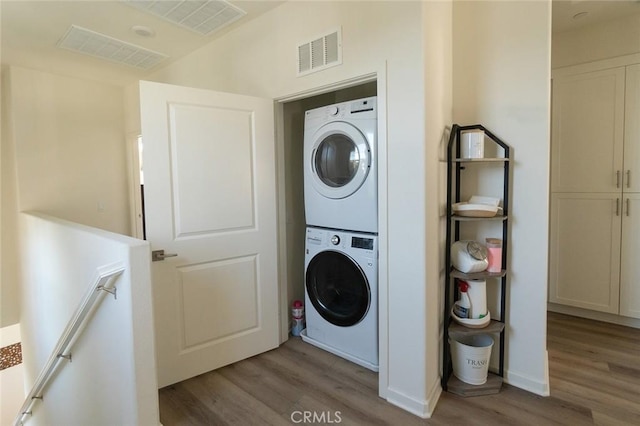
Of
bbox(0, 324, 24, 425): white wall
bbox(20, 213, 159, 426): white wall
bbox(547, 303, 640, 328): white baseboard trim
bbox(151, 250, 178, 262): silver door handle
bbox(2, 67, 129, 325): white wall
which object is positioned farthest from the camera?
bbox(0, 324, 24, 425): white wall

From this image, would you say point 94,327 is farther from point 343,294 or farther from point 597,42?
point 597,42

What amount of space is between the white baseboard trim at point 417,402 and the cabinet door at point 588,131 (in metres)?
2.19

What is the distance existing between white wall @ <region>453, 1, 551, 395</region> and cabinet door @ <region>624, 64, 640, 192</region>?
4.68 feet

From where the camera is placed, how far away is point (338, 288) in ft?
7.84

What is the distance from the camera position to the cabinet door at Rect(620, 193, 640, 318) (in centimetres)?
264

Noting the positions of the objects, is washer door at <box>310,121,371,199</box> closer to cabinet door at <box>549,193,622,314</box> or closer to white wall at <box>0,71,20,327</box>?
cabinet door at <box>549,193,622,314</box>

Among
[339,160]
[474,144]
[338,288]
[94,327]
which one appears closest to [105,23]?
[339,160]

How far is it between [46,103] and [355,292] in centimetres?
394

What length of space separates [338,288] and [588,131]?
248cm

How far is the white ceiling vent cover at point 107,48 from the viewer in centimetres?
278

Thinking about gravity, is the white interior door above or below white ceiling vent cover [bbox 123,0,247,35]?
below

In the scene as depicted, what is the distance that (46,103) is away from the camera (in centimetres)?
366

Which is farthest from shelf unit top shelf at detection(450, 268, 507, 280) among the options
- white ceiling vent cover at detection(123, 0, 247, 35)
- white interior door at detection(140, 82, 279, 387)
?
white ceiling vent cover at detection(123, 0, 247, 35)

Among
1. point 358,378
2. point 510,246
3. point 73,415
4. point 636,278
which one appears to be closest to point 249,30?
point 510,246
